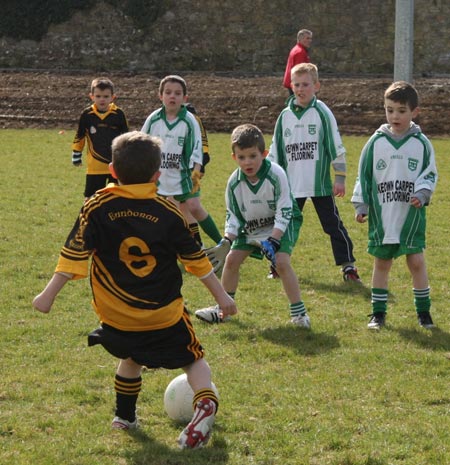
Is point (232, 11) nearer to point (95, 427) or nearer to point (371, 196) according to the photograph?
point (371, 196)

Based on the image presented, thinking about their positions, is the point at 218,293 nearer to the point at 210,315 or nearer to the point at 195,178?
the point at 210,315

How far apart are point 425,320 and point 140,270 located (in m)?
3.13

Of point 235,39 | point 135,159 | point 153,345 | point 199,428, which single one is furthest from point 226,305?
point 235,39

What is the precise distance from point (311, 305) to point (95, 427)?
319 centimetres

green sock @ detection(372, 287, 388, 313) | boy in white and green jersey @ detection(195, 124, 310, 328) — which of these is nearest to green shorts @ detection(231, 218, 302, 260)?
boy in white and green jersey @ detection(195, 124, 310, 328)

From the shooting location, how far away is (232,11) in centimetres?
3359

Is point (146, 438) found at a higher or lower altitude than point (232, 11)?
lower

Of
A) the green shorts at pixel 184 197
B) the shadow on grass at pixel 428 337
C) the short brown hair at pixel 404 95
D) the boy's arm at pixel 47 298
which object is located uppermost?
the short brown hair at pixel 404 95

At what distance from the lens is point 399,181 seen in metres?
7.00

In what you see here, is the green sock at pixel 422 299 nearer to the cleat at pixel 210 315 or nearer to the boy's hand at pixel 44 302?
the cleat at pixel 210 315

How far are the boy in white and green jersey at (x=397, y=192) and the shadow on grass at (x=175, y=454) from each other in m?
2.61

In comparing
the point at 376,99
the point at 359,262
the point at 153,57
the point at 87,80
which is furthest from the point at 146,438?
the point at 153,57

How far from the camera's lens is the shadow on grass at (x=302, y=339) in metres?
6.58

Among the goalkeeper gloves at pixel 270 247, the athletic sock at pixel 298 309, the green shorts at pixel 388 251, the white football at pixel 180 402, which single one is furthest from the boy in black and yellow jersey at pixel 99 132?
the white football at pixel 180 402
